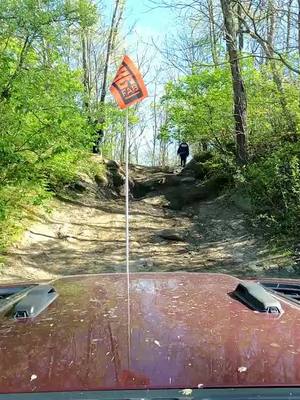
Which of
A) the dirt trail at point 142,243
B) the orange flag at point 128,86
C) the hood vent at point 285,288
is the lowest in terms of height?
the dirt trail at point 142,243

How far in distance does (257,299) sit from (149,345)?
61 centimetres

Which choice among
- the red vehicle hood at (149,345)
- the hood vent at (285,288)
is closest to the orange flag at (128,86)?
the hood vent at (285,288)

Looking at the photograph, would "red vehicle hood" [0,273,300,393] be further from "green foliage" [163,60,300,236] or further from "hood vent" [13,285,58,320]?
"green foliage" [163,60,300,236]

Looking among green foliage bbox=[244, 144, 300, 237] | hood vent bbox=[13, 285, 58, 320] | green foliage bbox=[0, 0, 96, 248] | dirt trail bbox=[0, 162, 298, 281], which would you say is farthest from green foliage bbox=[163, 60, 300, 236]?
hood vent bbox=[13, 285, 58, 320]

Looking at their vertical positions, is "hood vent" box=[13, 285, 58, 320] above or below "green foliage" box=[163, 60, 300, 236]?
below

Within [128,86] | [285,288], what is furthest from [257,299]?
[128,86]

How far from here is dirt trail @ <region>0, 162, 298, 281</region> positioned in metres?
10.4

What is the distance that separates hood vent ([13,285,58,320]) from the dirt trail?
307 inches

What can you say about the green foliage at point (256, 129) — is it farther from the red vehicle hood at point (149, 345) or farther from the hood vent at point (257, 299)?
the red vehicle hood at point (149, 345)

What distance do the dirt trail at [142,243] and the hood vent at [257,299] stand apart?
25.2 ft

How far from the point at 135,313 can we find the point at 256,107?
15.6m

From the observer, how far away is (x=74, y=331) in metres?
1.73

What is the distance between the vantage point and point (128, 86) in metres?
5.41

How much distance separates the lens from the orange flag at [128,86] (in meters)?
5.29
